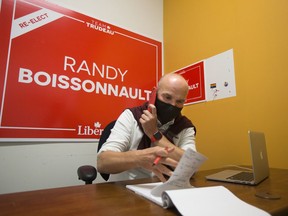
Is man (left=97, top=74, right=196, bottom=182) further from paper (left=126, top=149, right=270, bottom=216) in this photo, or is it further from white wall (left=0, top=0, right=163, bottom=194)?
white wall (left=0, top=0, right=163, bottom=194)

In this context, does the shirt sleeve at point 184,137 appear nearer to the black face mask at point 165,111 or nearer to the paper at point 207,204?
the black face mask at point 165,111

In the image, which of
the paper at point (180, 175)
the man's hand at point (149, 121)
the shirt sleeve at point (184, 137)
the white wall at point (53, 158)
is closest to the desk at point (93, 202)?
the paper at point (180, 175)

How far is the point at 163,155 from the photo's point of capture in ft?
2.35

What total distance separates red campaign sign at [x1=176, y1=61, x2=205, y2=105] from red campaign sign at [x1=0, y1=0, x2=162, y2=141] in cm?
47

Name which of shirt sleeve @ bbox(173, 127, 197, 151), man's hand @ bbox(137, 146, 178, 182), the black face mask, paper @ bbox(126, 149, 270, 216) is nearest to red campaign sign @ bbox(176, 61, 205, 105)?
shirt sleeve @ bbox(173, 127, 197, 151)

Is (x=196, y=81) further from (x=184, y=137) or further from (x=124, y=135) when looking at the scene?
(x=124, y=135)

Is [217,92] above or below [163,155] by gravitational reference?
above

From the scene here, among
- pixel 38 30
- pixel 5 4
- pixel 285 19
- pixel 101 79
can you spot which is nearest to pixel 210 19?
pixel 285 19

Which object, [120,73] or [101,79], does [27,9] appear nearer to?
[101,79]

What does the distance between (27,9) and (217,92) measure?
63.4 inches

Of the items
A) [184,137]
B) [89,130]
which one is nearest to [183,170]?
[184,137]

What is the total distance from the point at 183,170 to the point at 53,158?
1204mm

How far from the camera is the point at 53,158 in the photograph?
1.49m

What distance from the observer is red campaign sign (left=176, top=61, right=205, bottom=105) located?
1.77 m
